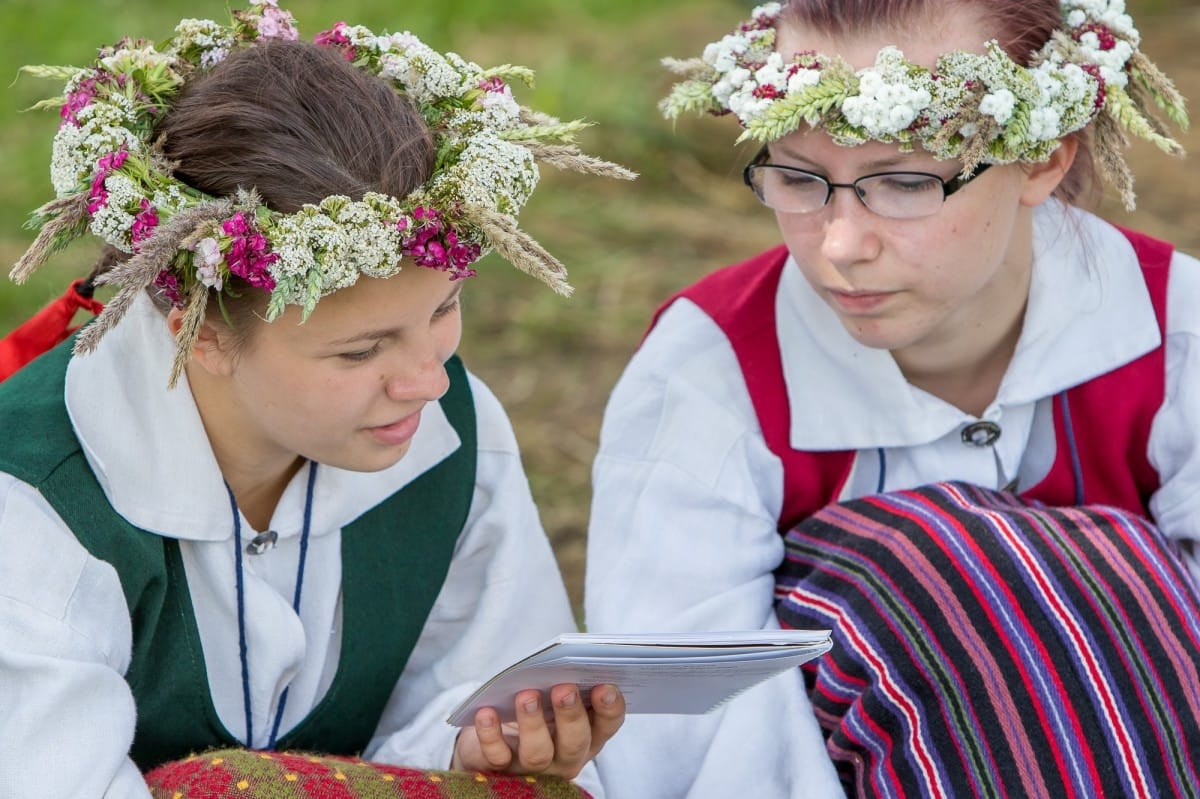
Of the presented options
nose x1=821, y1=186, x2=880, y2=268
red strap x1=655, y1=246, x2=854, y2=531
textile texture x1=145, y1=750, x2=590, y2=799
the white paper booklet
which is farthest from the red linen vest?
textile texture x1=145, y1=750, x2=590, y2=799

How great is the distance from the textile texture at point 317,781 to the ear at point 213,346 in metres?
0.55

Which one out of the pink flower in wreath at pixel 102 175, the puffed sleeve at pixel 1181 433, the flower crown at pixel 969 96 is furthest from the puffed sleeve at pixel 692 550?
the pink flower in wreath at pixel 102 175

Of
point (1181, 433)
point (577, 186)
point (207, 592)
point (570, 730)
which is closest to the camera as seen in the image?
point (570, 730)

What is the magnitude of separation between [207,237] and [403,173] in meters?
0.29

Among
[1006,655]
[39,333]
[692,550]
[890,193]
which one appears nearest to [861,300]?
[890,193]

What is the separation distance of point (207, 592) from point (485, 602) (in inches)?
19.7

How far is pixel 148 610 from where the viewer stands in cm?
226

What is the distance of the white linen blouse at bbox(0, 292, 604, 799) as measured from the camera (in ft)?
6.72

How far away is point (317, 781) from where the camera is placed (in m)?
2.20

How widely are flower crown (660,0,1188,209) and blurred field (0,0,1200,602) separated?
3.37ft

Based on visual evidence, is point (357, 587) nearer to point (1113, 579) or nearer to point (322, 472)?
point (322, 472)

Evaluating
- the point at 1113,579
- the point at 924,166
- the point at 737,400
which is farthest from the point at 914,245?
the point at 1113,579

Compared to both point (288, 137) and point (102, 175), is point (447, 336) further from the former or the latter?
point (102, 175)

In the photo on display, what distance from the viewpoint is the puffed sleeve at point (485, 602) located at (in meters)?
2.64
